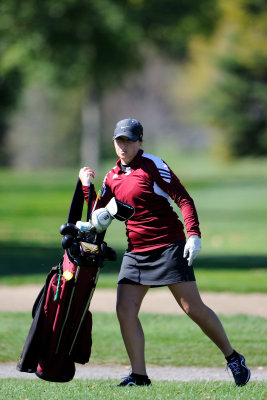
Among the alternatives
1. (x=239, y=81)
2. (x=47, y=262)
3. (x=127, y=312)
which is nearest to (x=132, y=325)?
(x=127, y=312)

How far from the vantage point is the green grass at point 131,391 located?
229 inches

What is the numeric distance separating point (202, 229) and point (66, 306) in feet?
62.0

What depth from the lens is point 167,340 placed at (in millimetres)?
8945

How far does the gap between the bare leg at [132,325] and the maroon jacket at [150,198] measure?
32 centimetres

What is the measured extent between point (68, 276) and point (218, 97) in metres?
48.9

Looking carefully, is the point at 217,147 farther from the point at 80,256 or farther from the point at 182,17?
the point at 80,256

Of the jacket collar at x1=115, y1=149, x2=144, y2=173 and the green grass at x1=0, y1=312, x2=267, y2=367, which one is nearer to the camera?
the jacket collar at x1=115, y1=149, x2=144, y2=173

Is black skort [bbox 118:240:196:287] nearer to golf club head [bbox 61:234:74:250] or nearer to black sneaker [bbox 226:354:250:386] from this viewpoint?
golf club head [bbox 61:234:74:250]

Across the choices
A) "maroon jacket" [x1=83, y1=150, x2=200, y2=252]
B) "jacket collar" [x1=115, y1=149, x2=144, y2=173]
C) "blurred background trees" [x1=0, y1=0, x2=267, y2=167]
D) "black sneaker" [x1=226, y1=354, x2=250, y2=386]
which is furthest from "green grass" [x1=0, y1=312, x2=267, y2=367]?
"blurred background trees" [x1=0, y1=0, x2=267, y2=167]

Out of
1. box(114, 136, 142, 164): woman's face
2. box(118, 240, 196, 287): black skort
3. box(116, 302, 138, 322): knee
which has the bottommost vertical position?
box(116, 302, 138, 322): knee

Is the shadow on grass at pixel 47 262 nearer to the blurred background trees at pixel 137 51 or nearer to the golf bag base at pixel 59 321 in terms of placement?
the golf bag base at pixel 59 321

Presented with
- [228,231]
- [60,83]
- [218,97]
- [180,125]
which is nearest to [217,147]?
[218,97]

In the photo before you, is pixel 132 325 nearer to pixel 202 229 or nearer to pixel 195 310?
pixel 195 310

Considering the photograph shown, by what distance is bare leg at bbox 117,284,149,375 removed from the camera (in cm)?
636
